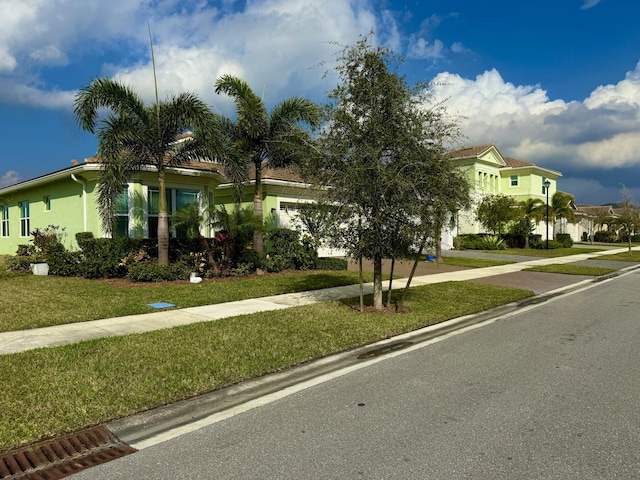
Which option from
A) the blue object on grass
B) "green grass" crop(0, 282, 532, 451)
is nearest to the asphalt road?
"green grass" crop(0, 282, 532, 451)

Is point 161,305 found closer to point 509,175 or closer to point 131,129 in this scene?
point 131,129

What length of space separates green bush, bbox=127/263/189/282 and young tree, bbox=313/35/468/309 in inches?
271

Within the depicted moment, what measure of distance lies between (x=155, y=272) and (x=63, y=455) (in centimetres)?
985

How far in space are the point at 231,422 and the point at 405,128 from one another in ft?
18.5

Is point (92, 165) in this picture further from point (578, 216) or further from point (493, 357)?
point (578, 216)

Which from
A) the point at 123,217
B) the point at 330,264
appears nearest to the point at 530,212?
the point at 330,264

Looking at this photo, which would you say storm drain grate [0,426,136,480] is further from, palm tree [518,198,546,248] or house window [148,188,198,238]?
palm tree [518,198,546,248]

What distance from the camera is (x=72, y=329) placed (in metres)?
7.39

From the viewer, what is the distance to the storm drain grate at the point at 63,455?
3.32m

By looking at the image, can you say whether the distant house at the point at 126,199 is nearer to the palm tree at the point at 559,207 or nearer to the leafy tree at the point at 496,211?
the leafy tree at the point at 496,211

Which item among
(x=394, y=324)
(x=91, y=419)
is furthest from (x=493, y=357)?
(x=91, y=419)

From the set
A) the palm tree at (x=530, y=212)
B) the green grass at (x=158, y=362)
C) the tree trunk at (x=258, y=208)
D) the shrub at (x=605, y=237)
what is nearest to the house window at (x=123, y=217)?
the tree trunk at (x=258, y=208)

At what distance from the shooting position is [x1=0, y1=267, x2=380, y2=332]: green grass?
835cm

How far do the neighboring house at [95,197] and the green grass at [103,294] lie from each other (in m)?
2.63
